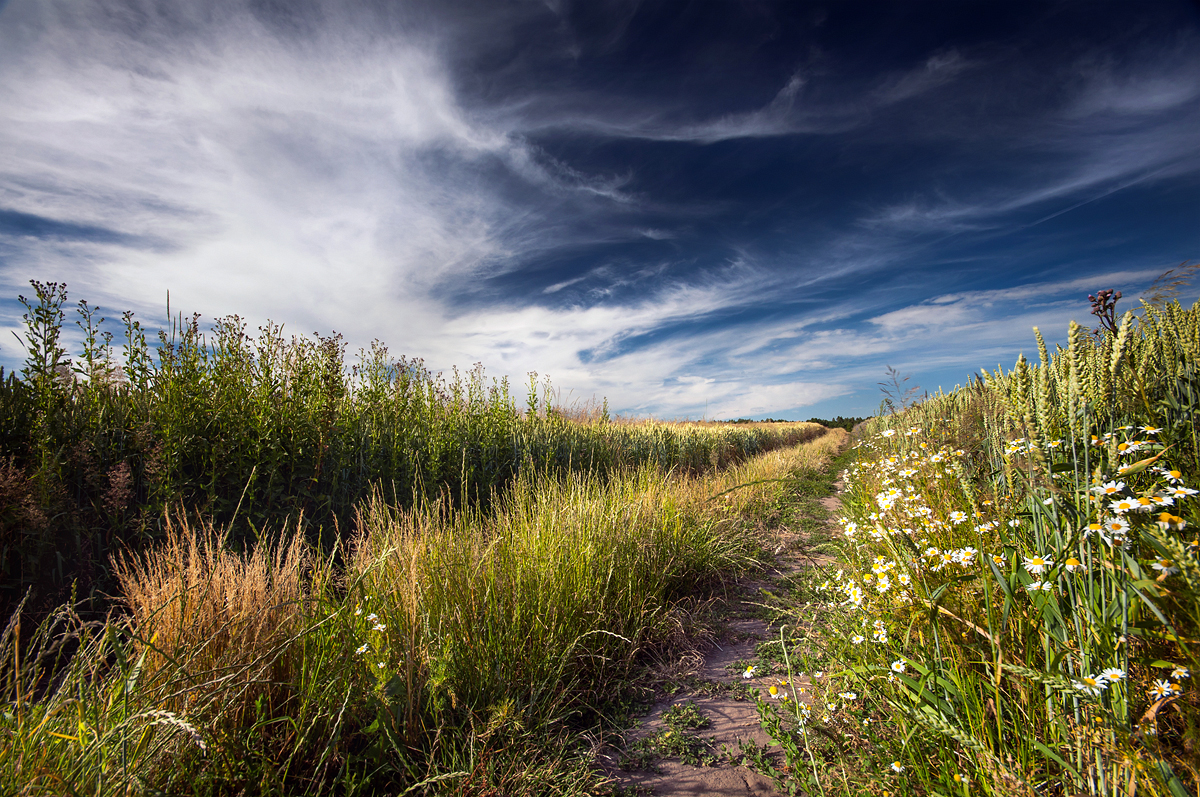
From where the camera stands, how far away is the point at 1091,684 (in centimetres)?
131

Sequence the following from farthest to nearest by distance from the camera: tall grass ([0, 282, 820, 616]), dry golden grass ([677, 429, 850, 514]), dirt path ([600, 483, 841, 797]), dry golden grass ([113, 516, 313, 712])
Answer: dry golden grass ([677, 429, 850, 514]), tall grass ([0, 282, 820, 616]), dirt path ([600, 483, 841, 797]), dry golden grass ([113, 516, 313, 712])

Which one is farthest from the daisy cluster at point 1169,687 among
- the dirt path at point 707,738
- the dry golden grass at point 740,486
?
the dry golden grass at point 740,486

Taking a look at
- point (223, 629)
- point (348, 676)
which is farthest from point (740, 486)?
point (223, 629)

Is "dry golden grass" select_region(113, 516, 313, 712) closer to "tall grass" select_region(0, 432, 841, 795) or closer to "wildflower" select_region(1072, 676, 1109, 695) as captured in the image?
"tall grass" select_region(0, 432, 841, 795)

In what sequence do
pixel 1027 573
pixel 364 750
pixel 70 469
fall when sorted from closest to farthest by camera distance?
1. pixel 1027 573
2. pixel 364 750
3. pixel 70 469

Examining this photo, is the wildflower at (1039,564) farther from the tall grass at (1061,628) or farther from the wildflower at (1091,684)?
the wildflower at (1091,684)

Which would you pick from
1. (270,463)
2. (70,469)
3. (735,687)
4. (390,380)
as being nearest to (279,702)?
(735,687)

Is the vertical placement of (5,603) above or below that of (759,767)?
above

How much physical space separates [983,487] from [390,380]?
6.83m

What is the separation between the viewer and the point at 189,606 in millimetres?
2230

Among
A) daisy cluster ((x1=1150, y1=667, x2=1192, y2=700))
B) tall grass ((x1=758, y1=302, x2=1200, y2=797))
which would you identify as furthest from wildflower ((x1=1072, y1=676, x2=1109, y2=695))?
daisy cluster ((x1=1150, y1=667, x2=1192, y2=700))

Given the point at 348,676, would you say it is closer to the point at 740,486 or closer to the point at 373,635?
the point at 373,635

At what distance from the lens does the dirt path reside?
2.10 m

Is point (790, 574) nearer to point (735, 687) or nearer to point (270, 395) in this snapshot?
point (735, 687)
